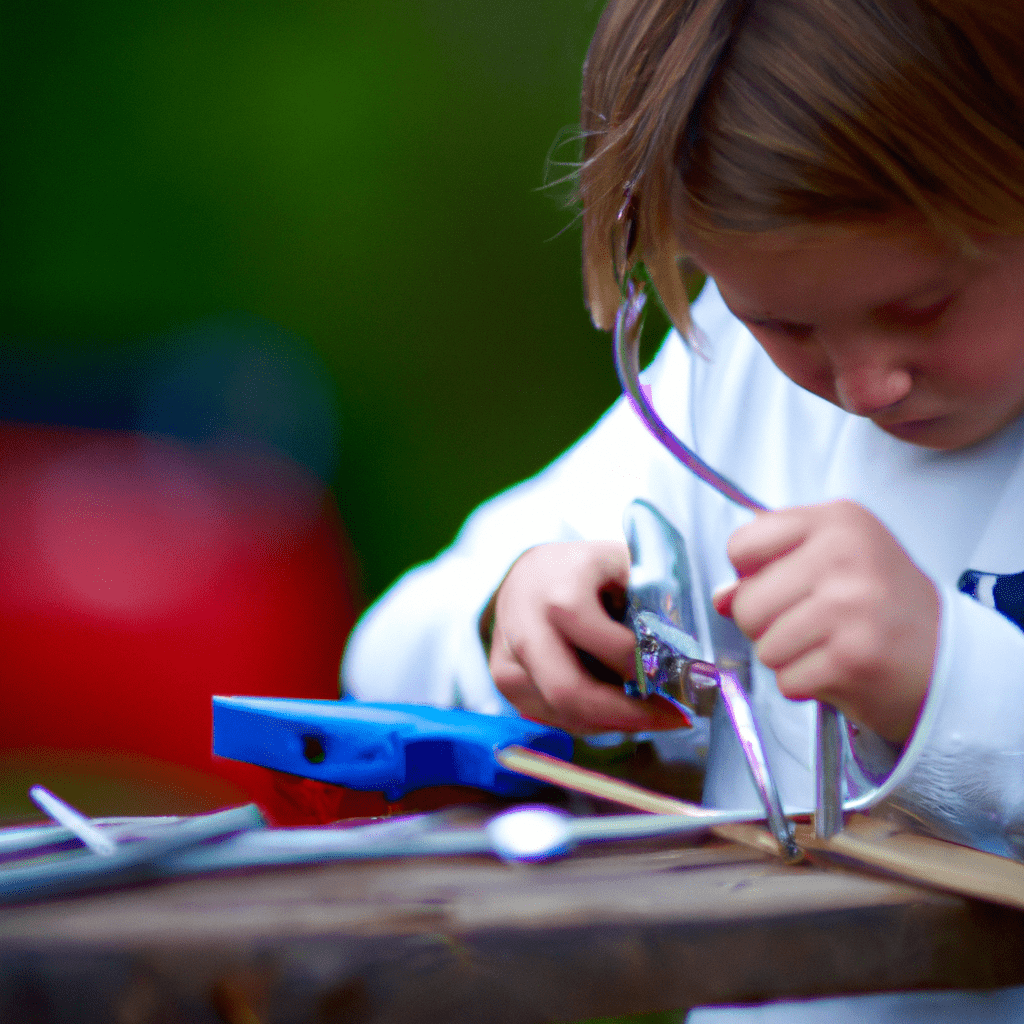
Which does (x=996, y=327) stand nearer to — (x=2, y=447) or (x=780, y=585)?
(x=780, y=585)

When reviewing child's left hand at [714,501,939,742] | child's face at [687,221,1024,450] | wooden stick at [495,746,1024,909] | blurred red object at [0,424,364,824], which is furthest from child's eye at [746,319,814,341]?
blurred red object at [0,424,364,824]

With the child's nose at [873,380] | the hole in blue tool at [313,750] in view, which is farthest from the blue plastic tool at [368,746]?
the child's nose at [873,380]

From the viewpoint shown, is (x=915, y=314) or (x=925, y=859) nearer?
(x=925, y=859)

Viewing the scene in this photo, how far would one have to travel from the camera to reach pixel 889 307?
0.40 m

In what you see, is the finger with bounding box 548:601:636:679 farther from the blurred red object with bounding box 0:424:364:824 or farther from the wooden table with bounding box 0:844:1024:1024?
the blurred red object with bounding box 0:424:364:824

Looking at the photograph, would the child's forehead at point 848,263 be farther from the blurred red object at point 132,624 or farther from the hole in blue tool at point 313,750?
the blurred red object at point 132,624

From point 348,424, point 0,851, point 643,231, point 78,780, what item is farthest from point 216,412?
point 0,851

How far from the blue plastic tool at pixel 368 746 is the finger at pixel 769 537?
0.12 meters

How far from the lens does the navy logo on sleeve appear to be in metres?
0.42

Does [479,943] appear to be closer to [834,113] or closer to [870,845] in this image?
[870,845]

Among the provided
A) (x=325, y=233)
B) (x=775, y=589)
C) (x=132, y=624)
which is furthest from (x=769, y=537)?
(x=325, y=233)

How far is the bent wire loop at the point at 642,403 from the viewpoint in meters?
0.33

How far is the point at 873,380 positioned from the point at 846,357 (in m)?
0.01

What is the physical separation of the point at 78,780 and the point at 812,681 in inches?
25.0
